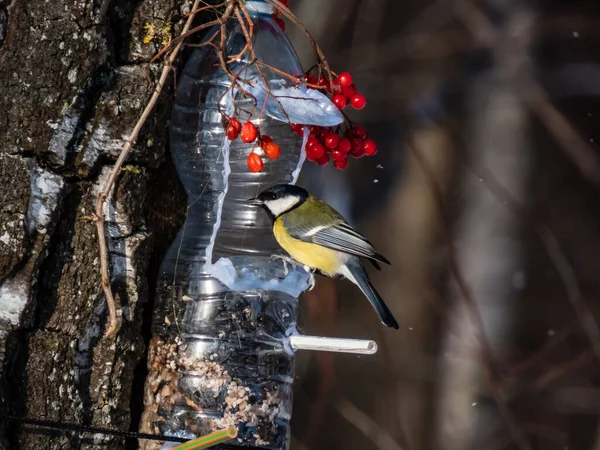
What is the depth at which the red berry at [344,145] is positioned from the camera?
262cm

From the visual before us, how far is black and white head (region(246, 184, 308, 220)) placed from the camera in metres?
2.84

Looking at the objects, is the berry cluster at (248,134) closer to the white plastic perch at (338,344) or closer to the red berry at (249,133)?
the red berry at (249,133)

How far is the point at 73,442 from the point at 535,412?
424cm

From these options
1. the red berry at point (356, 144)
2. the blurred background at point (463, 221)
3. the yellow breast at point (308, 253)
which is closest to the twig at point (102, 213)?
the red berry at point (356, 144)

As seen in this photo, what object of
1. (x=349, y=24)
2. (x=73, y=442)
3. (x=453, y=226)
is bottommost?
(x=73, y=442)

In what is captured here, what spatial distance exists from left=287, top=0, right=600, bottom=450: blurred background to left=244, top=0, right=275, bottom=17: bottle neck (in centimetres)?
328

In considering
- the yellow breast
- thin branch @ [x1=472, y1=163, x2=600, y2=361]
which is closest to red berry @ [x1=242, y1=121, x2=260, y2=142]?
the yellow breast

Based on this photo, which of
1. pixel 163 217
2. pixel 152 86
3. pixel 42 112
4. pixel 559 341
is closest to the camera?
pixel 42 112

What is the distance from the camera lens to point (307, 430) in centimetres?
587

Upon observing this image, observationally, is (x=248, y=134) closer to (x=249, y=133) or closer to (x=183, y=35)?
(x=249, y=133)

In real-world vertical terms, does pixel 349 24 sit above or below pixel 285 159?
above

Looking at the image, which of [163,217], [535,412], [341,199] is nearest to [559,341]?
[535,412]

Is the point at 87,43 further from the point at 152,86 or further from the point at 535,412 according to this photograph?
the point at 535,412

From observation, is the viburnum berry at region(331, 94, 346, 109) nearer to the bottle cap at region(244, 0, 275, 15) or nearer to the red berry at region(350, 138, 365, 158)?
the red berry at region(350, 138, 365, 158)
